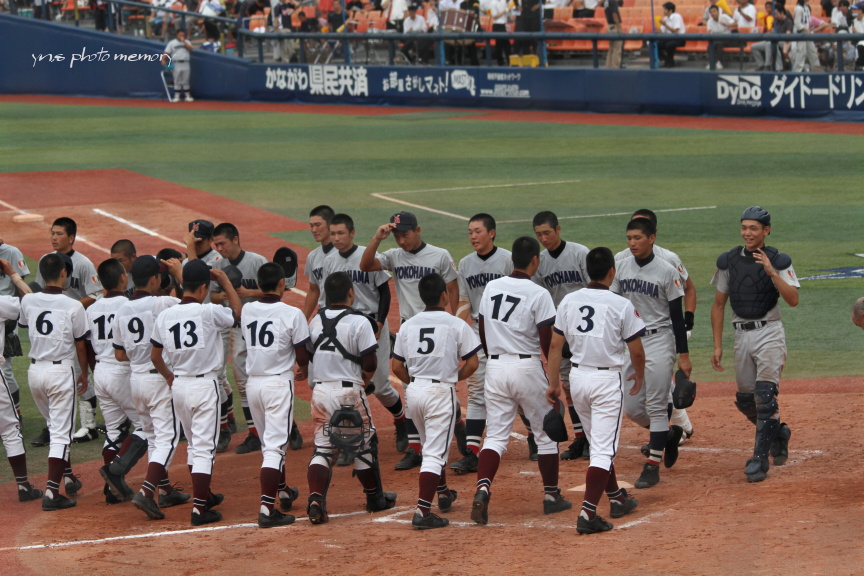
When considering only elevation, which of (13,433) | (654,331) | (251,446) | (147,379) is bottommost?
(251,446)

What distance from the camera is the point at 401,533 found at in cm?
699

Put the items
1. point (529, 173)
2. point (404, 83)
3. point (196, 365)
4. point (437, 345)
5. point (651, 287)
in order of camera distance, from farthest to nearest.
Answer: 1. point (404, 83)
2. point (529, 173)
3. point (651, 287)
4. point (196, 365)
5. point (437, 345)

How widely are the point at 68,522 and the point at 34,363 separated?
1275 millimetres

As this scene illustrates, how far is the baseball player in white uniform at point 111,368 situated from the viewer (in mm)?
8094

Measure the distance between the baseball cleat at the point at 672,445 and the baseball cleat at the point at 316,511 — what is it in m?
2.44

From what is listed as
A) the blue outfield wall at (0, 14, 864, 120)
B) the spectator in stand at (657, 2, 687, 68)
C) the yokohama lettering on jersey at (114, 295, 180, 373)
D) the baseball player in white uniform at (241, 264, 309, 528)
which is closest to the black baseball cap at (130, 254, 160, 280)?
the yokohama lettering on jersey at (114, 295, 180, 373)

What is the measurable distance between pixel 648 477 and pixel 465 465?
1.45 m

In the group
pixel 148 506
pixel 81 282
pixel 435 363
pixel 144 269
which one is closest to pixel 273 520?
pixel 148 506

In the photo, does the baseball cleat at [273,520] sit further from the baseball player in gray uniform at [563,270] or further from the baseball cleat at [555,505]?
the baseball player in gray uniform at [563,270]

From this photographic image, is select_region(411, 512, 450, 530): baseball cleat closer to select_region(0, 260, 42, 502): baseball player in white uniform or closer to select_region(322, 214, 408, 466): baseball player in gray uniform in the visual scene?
select_region(322, 214, 408, 466): baseball player in gray uniform

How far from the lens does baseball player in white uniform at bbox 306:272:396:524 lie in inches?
286

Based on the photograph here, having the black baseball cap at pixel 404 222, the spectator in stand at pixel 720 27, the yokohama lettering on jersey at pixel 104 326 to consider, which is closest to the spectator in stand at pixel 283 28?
the spectator in stand at pixel 720 27

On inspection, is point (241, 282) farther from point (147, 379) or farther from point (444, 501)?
point (444, 501)

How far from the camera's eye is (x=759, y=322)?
25.4 feet
